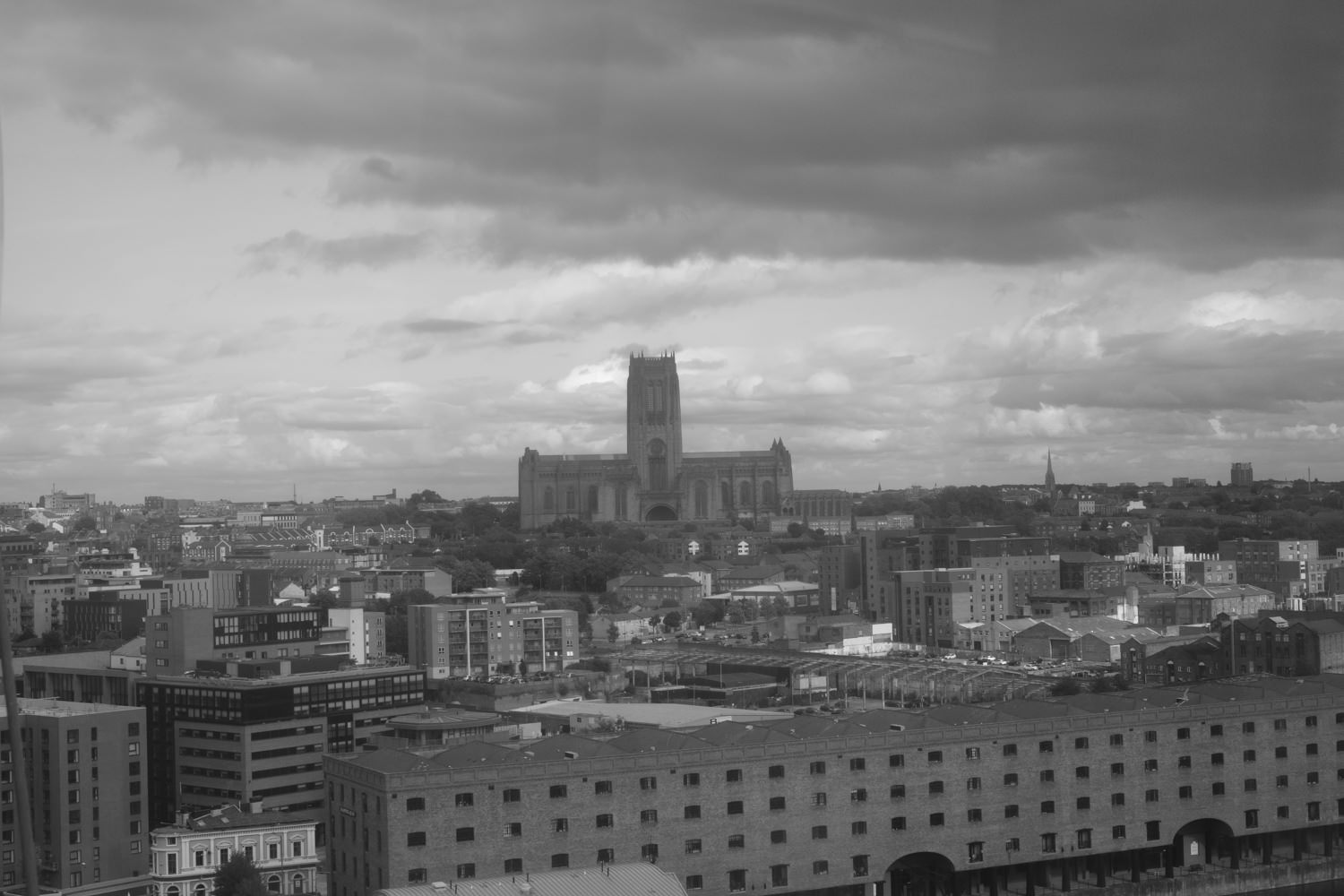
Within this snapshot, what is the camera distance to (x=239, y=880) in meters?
12.0

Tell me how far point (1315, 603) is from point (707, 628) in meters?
11.7

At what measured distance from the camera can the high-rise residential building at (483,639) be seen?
27.6m

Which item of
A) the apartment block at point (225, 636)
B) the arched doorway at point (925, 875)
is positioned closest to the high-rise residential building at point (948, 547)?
the apartment block at point (225, 636)

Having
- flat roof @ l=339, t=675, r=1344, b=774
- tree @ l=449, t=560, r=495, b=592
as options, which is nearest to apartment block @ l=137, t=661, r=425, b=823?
A: flat roof @ l=339, t=675, r=1344, b=774

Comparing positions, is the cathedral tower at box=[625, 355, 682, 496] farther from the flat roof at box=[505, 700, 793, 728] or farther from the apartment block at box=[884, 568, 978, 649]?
the flat roof at box=[505, 700, 793, 728]

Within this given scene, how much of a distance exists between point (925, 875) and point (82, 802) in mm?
6859

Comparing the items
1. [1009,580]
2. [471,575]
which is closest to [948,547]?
[1009,580]

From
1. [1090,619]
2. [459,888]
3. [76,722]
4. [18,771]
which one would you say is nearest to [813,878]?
[459,888]

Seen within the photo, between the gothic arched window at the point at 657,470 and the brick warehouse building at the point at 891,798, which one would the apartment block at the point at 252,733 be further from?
the gothic arched window at the point at 657,470

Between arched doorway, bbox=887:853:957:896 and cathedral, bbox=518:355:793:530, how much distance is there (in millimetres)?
48656

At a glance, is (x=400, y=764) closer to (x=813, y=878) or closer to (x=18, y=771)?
(x=813, y=878)

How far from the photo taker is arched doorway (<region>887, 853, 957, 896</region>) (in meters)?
13.3

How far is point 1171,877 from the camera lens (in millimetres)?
14000

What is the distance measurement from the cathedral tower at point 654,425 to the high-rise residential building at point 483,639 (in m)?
34.2
